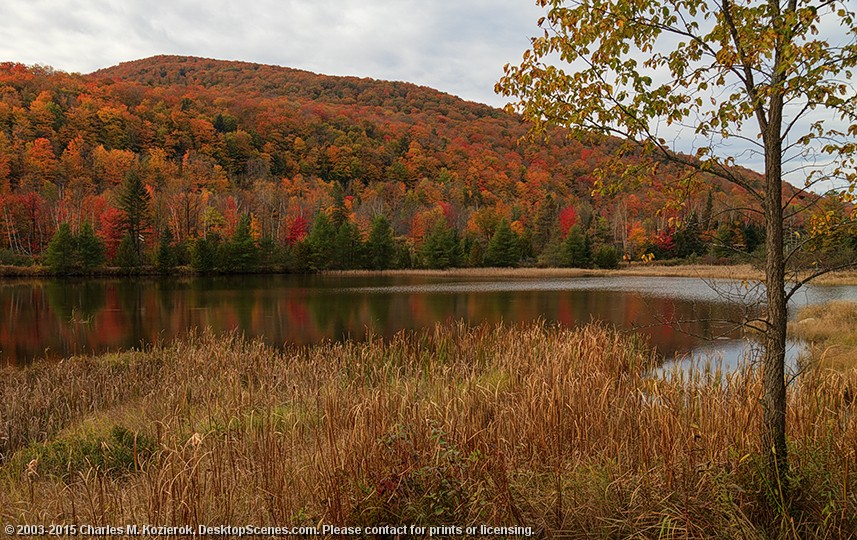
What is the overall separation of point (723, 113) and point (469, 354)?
26.0ft

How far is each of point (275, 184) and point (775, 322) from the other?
105695mm

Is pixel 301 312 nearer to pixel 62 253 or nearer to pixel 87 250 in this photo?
pixel 87 250

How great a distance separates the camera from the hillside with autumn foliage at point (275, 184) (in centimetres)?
6047

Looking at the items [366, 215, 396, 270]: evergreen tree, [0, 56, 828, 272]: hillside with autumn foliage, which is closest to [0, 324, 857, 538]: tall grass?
[0, 56, 828, 272]: hillside with autumn foliage

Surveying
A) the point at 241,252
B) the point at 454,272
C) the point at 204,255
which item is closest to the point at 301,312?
the point at 204,255

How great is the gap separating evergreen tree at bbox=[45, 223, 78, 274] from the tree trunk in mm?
57884

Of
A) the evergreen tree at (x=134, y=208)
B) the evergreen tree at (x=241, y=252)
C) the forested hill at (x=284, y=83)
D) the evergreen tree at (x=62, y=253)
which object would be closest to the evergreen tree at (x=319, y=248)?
the evergreen tree at (x=241, y=252)

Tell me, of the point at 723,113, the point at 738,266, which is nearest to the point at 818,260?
the point at 723,113

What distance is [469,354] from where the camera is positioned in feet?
35.2

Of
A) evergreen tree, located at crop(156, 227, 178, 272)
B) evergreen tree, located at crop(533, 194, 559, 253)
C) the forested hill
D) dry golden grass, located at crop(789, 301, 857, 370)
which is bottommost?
dry golden grass, located at crop(789, 301, 857, 370)

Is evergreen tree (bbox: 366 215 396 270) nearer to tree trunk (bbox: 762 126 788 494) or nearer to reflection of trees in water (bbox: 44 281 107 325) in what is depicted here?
reflection of trees in water (bbox: 44 281 107 325)

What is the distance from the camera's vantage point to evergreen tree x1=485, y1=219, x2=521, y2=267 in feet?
219

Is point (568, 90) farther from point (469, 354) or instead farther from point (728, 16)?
point (469, 354)

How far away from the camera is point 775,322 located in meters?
3.09
